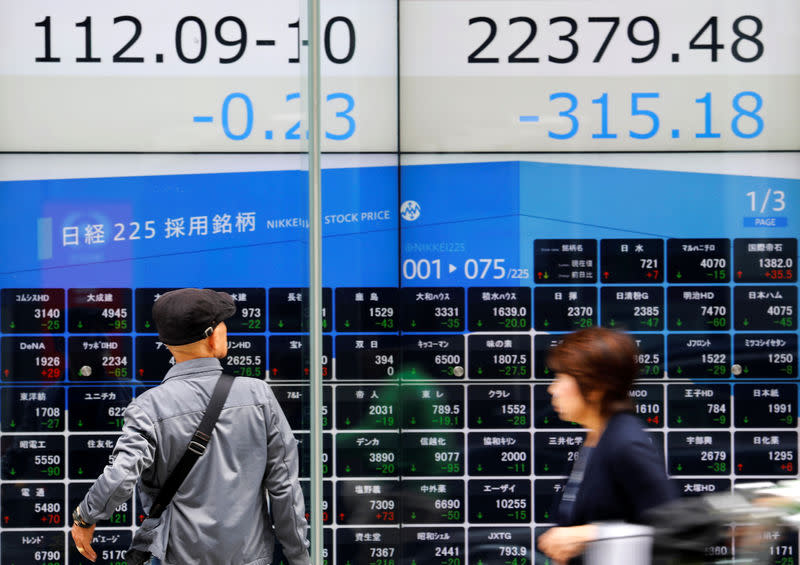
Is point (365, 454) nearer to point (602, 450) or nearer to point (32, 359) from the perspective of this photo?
point (32, 359)

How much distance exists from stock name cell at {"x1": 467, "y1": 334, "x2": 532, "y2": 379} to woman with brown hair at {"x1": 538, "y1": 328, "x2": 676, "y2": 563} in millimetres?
1235

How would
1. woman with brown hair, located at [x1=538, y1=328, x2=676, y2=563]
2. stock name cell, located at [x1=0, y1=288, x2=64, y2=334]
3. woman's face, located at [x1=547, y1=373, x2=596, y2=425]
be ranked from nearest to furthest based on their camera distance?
woman with brown hair, located at [x1=538, y1=328, x2=676, y2=563] < woman's face, located at [x1=547, y1=373, x2=596, y2=425] < stock name cell, located at [x1=0, y1=288, x2=64, y2=334]

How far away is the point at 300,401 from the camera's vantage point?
3.56m

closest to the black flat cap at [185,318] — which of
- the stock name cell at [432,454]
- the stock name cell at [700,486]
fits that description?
the stock name cell at [432,454]

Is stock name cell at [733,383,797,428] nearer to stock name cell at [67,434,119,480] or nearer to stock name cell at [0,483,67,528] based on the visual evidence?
stock name cell at [67,434,119,480]

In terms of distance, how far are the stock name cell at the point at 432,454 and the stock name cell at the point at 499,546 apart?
25 cm

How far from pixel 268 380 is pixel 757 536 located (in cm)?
199

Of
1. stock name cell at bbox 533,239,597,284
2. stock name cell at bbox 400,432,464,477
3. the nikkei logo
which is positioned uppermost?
the nikkei logo

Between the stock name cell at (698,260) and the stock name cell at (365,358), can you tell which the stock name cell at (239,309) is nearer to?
the stock name cell at (365,358)

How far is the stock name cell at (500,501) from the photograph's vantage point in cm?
362

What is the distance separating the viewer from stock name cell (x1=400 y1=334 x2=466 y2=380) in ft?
11.7

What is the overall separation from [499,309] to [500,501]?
2.30ft

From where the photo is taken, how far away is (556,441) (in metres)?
3.60

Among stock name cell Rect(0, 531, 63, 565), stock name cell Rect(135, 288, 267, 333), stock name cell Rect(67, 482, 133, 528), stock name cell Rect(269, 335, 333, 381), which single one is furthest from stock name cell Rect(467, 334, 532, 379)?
stock name cell Rect(0, 531, 63, 565)
